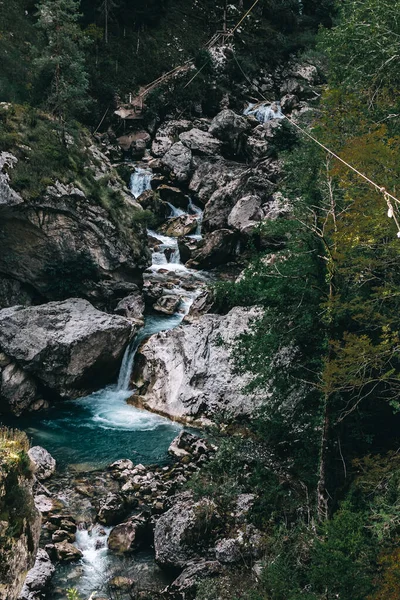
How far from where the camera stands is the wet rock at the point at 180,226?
1244 inches

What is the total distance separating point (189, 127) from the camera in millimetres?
40719

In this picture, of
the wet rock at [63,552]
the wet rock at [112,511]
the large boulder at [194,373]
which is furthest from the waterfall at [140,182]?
the wet rock at [63,552]

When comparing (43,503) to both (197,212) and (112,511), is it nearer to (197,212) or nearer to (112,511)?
(112,511)

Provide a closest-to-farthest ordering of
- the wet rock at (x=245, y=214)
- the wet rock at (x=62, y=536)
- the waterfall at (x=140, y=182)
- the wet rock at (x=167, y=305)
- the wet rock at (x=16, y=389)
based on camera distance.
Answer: the wet rock at (x=62, y=536)
the wet rock at (x=16, y=389)
the wet rock at (x=167, y=305)
the wet rock at (x=245, y=214)
the waterfall at (x=140, y=182)

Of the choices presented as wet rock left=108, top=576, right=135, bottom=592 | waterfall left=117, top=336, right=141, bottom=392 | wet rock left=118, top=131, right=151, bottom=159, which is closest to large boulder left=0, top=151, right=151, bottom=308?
waterfall left=117, top=336, right=141, bottom=392

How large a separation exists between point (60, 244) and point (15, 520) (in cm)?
1599

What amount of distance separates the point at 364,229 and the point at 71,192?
15905mm

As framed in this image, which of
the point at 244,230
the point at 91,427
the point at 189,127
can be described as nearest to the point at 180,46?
the point at 189,127

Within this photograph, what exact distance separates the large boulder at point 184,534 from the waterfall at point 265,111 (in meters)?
35.8

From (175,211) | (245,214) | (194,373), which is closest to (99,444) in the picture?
(194,373)

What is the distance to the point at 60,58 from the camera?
24.0m

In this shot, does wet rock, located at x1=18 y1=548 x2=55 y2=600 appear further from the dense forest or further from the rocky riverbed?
the dense forest

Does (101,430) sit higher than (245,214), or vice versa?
(245,214)

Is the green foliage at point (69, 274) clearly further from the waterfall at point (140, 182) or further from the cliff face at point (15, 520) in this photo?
the cliff face at point (15, 520)
